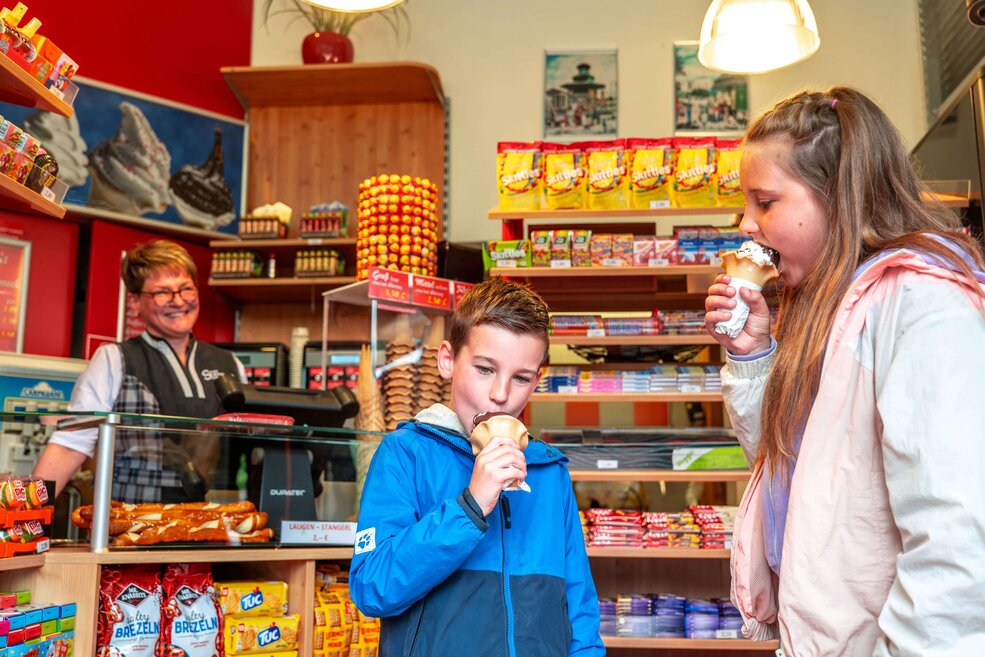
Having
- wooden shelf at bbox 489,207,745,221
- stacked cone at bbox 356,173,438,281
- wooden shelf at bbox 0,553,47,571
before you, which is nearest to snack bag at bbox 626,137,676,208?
wooden shelf at bbox 489,207,745,221

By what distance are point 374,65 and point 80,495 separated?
11.0 ft

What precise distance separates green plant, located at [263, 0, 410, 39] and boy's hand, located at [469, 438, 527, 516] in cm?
516

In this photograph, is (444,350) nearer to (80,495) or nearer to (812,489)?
(812,489)

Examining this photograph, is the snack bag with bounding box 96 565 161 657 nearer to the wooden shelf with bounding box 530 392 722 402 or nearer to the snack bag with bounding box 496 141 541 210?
the wooden shelf with bounding box 530 392 722 402

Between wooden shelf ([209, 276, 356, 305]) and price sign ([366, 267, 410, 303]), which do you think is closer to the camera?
price sign ([366, 267, 410, 303])

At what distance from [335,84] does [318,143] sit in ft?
1.48

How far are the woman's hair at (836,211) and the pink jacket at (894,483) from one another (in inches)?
3.3

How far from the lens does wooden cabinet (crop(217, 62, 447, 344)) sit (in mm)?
6285

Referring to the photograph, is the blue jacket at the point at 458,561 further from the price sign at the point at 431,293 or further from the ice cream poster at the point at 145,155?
the ice cream poster at the point at 145,155

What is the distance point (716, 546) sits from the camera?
3.88 metres

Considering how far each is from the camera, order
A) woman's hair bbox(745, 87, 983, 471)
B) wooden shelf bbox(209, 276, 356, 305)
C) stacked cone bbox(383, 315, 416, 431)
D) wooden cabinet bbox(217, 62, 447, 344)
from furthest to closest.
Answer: wooden cabinet bbox(217, 62, 447, 344)
wooden shelf bbox(209, 276, 356, 305)
stacked cone bbox(383, 315, 416, 431)
woman's hair bbox(745, 87, 983, 471)

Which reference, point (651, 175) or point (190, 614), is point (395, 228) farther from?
point (190, 614)

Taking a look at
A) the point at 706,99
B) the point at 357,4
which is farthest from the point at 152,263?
the point at 706,99

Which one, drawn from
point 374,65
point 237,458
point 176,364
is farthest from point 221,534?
point 374,65
